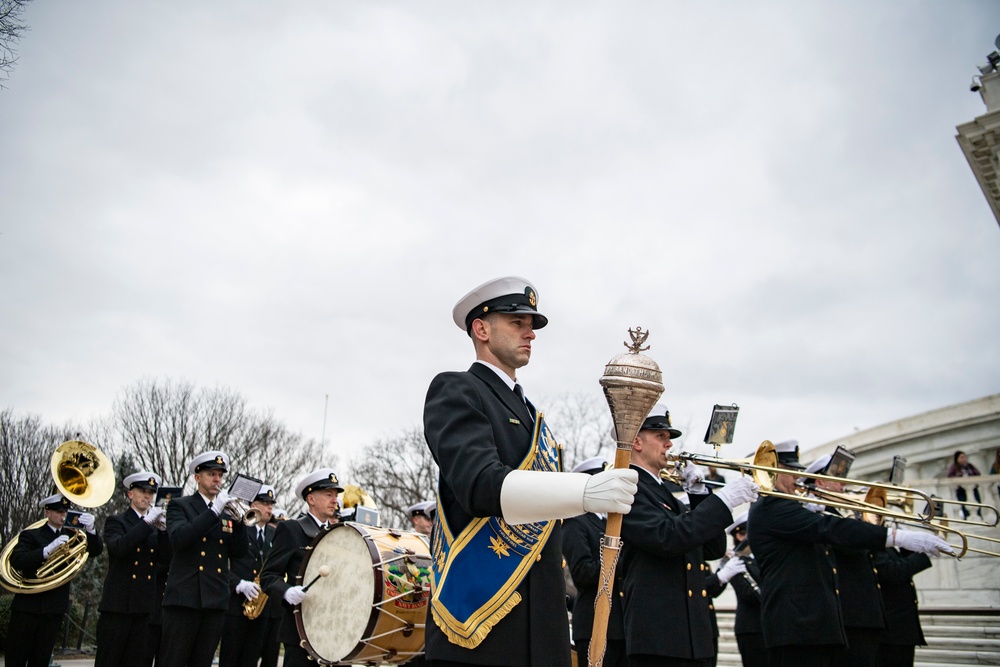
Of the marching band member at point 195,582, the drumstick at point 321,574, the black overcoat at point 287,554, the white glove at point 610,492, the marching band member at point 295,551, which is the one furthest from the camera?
the marching band member at point 195,582

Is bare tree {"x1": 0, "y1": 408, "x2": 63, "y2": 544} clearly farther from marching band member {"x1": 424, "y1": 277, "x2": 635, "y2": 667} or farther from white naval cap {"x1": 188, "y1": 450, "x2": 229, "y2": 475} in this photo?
marching band member {"x1": 424, "y1": 277, "x2": 635, "y2": 667}

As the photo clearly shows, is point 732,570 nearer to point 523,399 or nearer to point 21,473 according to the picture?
point 523,399

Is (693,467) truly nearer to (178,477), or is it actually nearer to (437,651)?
(437,651)

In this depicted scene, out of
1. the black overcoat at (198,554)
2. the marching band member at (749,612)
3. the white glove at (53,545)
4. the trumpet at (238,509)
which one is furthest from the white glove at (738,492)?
the white glove at (53,545)

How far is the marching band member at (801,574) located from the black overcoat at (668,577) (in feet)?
4.46

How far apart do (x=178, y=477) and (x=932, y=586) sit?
2862 cm

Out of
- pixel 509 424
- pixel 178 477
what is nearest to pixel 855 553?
pixel 509 424

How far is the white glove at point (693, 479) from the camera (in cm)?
689

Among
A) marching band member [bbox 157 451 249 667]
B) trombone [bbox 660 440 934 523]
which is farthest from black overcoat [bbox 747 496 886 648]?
marching band member [bbox 157 451 249 667]

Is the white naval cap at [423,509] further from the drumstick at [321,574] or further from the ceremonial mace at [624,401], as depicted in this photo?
the ceremonial mace at [624,401]

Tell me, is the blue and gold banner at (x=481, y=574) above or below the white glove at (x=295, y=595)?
above

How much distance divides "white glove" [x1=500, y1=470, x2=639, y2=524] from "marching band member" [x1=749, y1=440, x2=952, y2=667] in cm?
426

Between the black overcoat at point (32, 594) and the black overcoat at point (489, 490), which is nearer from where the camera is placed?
the black overcoat at point (489, 490)

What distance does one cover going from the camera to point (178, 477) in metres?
34.0
